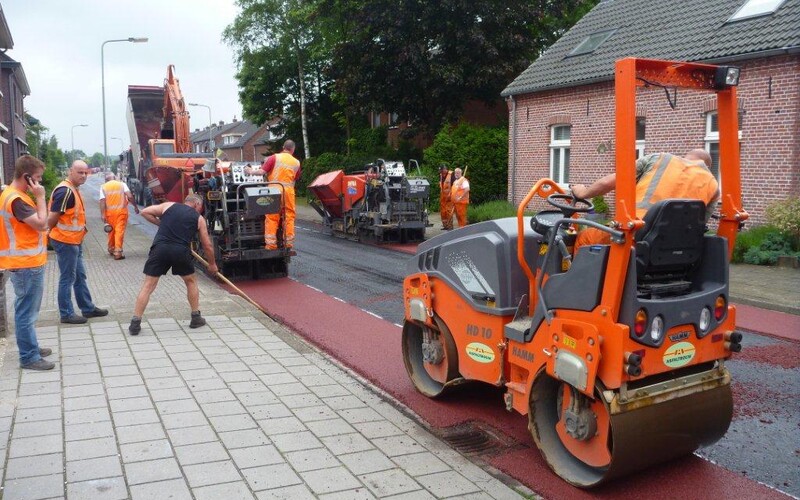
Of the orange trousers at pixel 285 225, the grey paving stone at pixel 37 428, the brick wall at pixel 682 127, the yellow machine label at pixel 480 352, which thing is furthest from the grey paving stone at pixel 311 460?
the brick wall at pixel 682 127

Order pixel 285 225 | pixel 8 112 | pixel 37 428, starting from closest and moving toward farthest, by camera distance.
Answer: pixel 37 428, pixel 285 225, pixel 8 112

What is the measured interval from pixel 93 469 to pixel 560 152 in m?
17.2

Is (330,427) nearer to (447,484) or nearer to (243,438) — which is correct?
(243,438)

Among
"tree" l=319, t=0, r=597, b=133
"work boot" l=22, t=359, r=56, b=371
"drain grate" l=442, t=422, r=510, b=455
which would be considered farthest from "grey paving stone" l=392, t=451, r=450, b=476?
"tree" l=319, t=0, r=597, b=133

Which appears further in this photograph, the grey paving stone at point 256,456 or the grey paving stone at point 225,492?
the grey paving stone at point 256,456

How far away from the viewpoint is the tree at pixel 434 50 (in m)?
25.0

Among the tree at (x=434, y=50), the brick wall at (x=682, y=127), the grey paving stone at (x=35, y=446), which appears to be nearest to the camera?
the grey paving stone at (x=35, y=446)

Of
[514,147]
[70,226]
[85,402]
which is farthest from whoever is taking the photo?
[514,147]

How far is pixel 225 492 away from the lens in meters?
3.82

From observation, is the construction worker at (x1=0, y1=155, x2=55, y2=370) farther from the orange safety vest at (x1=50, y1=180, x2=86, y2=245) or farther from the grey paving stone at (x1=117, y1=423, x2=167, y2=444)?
the grey paving stone at (x1=117, y1=423, x2=167, y2=444)

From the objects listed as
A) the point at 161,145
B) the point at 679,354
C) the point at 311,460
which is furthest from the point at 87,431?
the point at 161,145

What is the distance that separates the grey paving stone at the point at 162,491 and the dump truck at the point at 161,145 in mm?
8773

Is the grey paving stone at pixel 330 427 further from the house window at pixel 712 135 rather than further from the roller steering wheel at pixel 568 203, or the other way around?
the house window at pixel 712 135

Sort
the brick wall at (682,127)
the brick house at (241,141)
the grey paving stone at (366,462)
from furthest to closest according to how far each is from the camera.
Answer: the brick house at (241,141), the brick wall at (682,127), the grey paving stone at (366,462)
